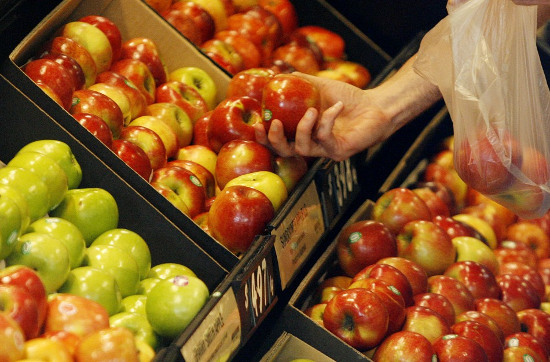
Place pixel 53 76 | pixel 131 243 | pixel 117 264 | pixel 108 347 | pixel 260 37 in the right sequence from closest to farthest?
pixel 108 347 → pixel 117 264 → pixel 131 243 → pixel 53 76 → pixel 260 37

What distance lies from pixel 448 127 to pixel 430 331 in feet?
4.41

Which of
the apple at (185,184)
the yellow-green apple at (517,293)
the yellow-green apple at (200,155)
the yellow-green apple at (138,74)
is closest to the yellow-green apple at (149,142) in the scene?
the apple at (185,184)

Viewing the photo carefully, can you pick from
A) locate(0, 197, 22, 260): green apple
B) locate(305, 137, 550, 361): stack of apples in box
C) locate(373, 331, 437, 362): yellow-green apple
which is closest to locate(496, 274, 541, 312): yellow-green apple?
locate(305, 137, 550, 361): stack of apples in box

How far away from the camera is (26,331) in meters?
1.26

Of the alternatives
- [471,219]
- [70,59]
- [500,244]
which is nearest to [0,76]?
[70,59]

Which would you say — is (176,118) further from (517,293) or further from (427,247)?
(517,293)

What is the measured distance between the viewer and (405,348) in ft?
5.77

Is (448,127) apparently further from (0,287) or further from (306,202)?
(0,287)

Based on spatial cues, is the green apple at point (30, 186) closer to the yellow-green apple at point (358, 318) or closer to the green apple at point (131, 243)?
the green apple at point (131, 243)

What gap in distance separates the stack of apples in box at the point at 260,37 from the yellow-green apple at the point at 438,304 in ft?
3.38

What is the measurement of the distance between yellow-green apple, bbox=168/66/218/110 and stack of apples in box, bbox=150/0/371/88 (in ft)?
0.41

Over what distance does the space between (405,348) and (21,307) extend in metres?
0.91

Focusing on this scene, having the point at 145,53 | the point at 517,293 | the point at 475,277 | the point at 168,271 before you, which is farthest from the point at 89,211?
the point at 517,293

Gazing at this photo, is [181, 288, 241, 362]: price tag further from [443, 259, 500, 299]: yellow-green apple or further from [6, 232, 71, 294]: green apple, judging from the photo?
[443, 259, 500, 299]: yellow-green apple
